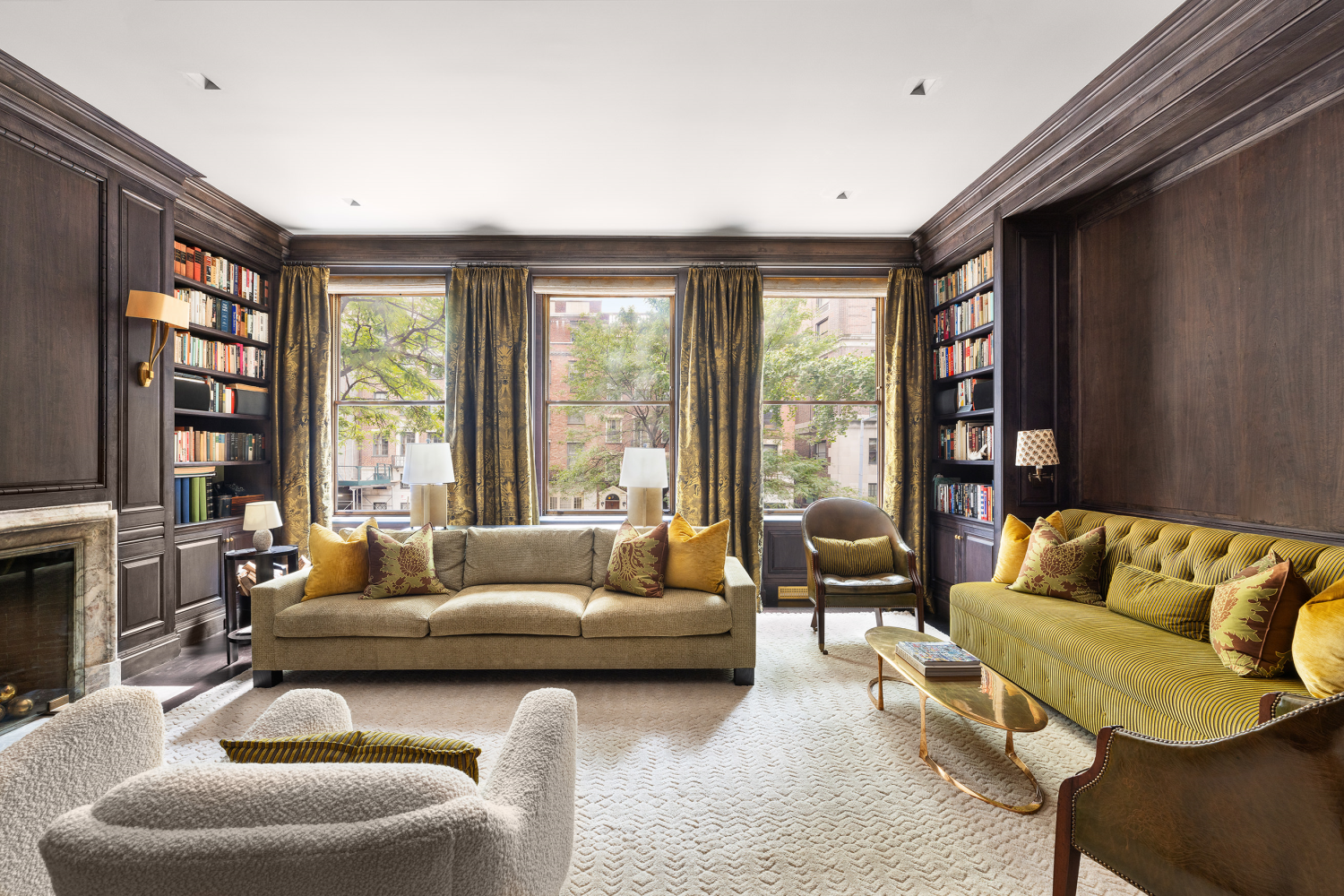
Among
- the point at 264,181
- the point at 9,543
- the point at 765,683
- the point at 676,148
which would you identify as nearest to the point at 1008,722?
the point at 765,683

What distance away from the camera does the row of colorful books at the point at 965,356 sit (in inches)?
172

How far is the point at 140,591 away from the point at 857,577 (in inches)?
172

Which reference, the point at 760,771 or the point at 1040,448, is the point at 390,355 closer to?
the point at 760,771

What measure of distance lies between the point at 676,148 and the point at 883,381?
279 centimetres

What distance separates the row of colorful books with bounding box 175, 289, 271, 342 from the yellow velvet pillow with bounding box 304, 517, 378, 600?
1.84 metres

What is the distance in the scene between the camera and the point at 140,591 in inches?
141

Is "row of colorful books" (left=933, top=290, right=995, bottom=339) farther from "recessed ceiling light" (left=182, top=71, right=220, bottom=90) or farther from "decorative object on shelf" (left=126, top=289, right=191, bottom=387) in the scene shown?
"decorative object on shelf" (left=126, top=289, right=191, bottom=387)

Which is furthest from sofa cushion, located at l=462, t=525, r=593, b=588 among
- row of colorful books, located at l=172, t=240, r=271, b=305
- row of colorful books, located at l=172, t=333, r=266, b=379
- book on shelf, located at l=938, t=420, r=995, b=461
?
book on shelf, located at l=938, t=420, r=995, b=461

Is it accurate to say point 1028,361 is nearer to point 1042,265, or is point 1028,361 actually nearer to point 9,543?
point 1042,265

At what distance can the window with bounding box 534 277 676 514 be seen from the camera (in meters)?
5.31

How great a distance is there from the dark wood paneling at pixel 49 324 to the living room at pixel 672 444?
21mm

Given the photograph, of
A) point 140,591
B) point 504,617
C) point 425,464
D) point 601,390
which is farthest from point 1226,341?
point 140,591

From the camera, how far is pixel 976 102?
3094mm

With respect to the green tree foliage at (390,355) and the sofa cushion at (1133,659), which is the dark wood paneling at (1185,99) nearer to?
the sofa cushion at (1133,659)
